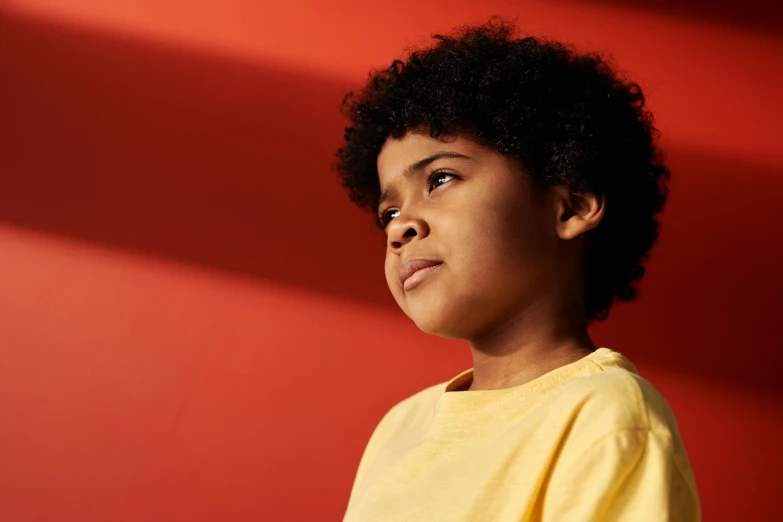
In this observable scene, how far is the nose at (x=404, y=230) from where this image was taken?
0.88 m

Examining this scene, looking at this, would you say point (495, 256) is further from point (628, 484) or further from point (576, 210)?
point (628, 484)

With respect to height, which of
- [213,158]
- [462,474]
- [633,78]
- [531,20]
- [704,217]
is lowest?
[462,474]

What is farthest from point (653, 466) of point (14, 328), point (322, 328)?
point (14, 328)

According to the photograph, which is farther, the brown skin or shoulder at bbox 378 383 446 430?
shoulder at bbox 378 383 446 430

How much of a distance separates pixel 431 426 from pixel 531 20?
0.82m

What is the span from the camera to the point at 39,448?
1.26 metres

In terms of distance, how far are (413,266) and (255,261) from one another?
1.71 feet

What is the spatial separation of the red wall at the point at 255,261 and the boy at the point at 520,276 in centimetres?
26

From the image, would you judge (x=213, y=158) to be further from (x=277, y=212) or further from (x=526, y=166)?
(x=526, y=166)

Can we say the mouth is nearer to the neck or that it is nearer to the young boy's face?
the young boy's face

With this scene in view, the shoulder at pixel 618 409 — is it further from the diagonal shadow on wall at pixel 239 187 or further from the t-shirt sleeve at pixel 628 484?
the diagonal shadow on wall at pixel 239 187

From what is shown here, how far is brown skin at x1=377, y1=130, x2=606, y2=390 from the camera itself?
2.75 ft

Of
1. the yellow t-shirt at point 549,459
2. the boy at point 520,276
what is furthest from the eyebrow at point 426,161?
the yellow t-shirt at point 549,459

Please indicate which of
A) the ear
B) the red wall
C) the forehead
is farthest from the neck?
the red wall
